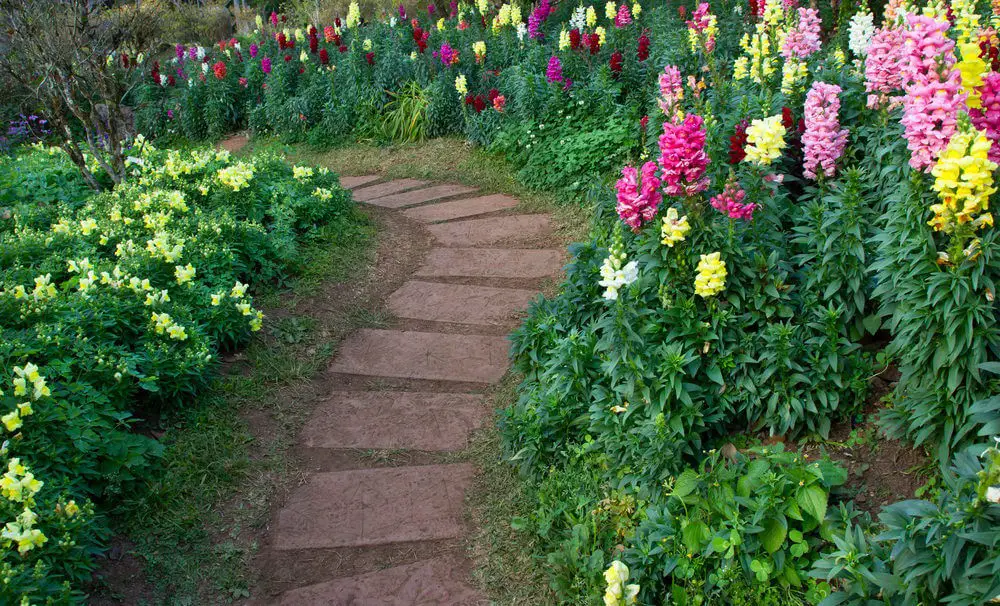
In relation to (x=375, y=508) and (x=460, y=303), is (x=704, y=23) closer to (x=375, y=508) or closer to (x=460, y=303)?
(x=460, y=303)

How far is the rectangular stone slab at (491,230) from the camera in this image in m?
6.10

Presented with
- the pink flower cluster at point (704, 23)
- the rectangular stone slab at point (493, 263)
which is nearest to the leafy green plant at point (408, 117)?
the rectangular stone slab at point (493, 263)

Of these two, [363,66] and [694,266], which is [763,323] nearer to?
[694,266]

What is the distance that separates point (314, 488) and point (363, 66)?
656 centimetres

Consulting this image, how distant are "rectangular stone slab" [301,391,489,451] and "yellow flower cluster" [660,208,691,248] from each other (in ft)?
4.71

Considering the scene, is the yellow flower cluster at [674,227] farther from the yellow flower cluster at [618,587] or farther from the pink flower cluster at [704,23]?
the pink flower cluster at [704,23]

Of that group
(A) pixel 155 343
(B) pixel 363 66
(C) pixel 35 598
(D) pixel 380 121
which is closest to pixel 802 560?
(C) pixel 35 598

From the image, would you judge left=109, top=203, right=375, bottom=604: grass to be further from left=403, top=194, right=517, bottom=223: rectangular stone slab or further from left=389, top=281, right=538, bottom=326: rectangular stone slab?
left=403, top=194, right=517, bottom=223: rectangular stone slab

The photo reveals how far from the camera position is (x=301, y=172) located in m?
6.25

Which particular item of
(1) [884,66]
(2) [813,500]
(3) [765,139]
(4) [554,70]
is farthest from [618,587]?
(4) [554,70]

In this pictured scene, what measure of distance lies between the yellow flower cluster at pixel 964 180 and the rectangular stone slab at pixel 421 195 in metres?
4.87

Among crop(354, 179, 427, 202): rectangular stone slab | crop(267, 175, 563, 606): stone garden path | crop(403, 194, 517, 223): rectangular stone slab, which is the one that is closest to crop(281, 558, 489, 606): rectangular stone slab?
crop(267, 175, 563, 606): stone garden path

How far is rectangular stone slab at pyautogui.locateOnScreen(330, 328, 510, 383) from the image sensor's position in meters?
4.54

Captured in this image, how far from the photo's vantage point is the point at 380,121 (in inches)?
349
